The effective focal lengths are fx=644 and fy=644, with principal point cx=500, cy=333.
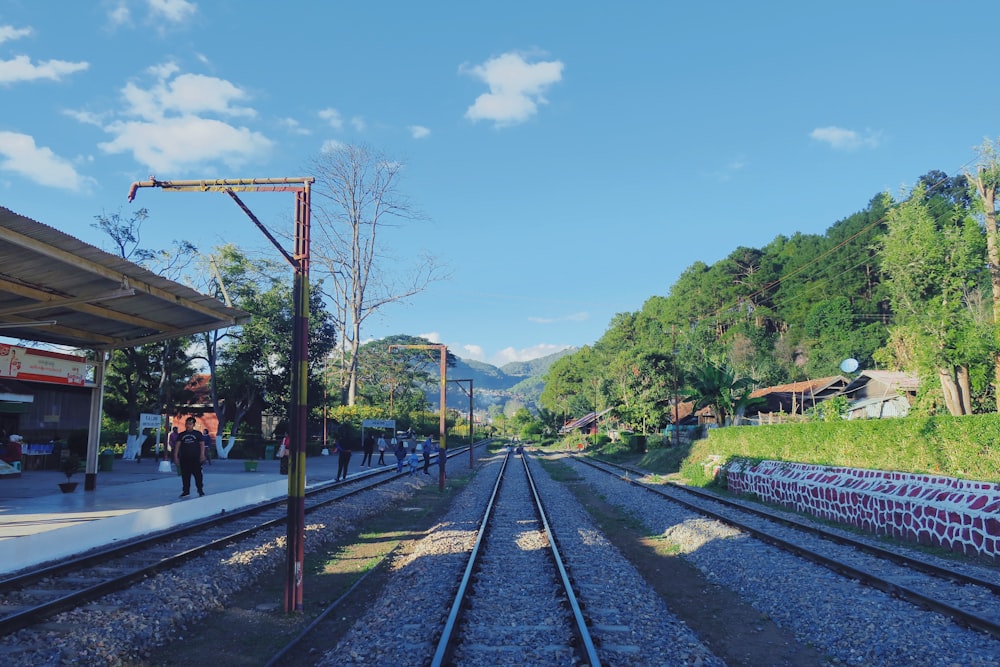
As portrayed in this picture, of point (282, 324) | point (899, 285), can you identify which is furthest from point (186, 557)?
point (282, 324)

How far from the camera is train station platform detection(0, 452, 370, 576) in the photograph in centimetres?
971

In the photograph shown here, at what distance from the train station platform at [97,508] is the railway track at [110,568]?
0.29m

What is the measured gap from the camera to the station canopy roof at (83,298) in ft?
30.8

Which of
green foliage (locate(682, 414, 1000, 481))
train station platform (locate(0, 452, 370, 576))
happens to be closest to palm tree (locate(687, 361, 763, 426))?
green foliage (locate(682, 414, 1000, 481))

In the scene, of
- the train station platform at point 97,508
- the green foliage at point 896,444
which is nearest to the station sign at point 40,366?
the train station platform at point 97,508

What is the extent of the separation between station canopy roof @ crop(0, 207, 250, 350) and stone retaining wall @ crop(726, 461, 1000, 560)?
1427 centimetres

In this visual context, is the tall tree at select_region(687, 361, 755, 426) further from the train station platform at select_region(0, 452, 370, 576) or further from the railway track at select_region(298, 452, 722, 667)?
the railway track at select_region(298, 452, 722, 667)

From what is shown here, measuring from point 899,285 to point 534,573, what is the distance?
25.8m

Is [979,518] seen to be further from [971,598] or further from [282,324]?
[282,324]

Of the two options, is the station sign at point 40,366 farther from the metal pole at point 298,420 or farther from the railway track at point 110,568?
the metal pole at point 298,420

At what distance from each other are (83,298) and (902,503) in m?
15.5

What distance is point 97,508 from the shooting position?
12984mm

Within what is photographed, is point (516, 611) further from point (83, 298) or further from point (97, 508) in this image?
point (97, 508)

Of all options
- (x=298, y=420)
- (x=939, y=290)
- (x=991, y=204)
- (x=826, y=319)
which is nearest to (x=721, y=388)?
(x=939, y=290)
